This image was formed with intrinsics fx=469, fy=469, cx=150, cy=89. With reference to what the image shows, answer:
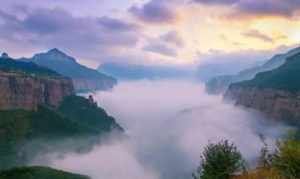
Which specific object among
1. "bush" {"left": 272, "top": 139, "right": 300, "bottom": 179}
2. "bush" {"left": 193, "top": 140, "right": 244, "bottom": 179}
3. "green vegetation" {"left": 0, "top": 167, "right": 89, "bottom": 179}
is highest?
"green vegetation" {"left": 0, "top": 167, "right": 89, "bottom": 179}

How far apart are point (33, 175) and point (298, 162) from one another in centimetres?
12956

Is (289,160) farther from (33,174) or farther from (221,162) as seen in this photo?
(33,174)

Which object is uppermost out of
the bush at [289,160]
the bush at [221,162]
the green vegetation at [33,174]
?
the green vegetation at [33,174]

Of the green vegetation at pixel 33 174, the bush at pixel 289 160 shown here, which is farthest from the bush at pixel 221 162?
the green vegetation at pixel 33 174

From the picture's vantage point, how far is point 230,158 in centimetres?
6581

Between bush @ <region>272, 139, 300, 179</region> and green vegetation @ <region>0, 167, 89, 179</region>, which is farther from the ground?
green vegetation @ <region>0, 167, 89, 179</region>

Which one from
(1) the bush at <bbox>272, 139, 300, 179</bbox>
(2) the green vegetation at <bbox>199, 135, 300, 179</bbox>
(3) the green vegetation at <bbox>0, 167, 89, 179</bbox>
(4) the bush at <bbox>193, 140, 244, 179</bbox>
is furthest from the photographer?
(3) the green vegetation at <bbox>0, 167, 89, 179</bbox>

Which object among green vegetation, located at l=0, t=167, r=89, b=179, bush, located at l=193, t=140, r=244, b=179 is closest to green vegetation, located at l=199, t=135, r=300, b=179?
bush, located at l=193, t=140, r=244, b=179

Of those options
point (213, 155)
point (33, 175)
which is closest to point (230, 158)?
point (213, 155)

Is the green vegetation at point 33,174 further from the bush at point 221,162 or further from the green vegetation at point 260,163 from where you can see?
the bush at point 221,162

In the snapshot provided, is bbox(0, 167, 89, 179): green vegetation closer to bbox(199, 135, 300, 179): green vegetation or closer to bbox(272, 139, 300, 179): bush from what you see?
bbox(199, 135, 300, 179): green vegetation

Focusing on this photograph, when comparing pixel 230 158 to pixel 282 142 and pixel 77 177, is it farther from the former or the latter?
pixel 77 177

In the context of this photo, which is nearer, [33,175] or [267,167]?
[267,167]

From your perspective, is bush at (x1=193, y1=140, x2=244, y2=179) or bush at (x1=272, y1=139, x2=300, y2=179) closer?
bush at (x1=272, y1=139, x2=300, y2=179)
